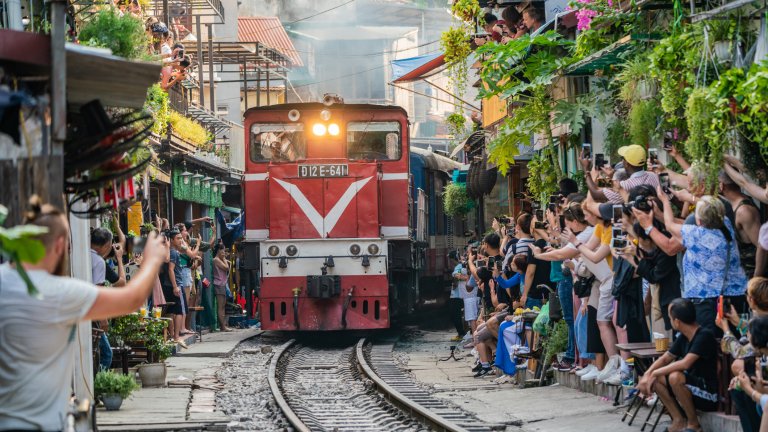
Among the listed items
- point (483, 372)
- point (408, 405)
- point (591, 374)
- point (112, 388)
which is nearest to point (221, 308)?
point (483, 372)

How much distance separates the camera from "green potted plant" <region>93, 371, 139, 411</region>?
11.2 meters

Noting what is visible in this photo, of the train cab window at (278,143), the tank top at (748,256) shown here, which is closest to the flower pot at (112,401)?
the tank top at (748,256)

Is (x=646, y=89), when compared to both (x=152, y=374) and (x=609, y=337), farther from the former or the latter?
(x=152, y=374)

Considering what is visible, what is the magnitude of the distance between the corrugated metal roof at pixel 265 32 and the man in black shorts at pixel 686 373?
1703 inches

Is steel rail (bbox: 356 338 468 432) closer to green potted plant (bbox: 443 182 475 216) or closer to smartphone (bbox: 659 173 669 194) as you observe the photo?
smartphone (bbox: 659 173 669 194)

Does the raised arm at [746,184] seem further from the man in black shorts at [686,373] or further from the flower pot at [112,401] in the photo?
the flower pot at [112,401]

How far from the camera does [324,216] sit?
65.4 feet

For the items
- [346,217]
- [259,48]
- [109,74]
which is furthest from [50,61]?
[259,48]

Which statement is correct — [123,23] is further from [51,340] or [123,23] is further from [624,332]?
[51,340]

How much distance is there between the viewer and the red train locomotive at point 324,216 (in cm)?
1977

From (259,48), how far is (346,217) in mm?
22339

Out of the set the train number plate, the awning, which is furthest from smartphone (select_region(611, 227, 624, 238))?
the awning

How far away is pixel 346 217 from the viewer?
1995 centimetres

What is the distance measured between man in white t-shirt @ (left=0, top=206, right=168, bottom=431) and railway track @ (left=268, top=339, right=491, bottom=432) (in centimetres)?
549
